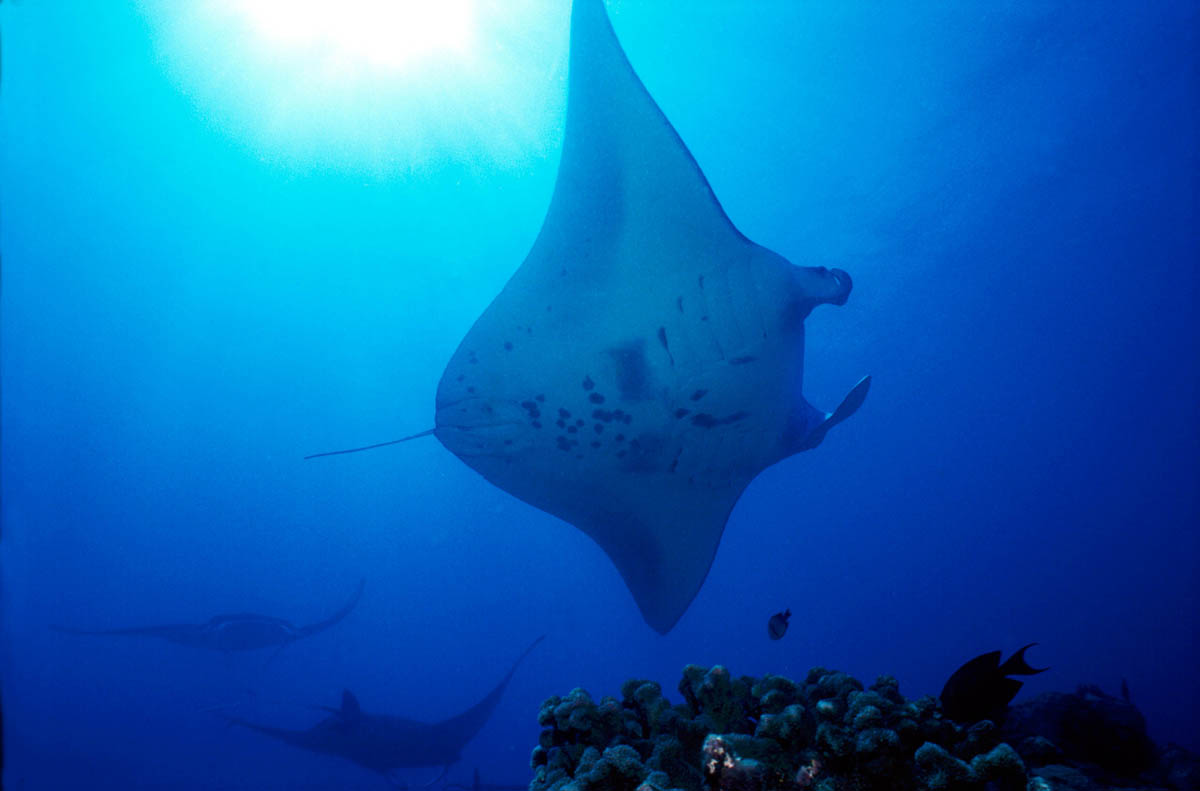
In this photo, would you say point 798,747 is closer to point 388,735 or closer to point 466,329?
point 388,735

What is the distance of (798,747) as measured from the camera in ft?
7.95

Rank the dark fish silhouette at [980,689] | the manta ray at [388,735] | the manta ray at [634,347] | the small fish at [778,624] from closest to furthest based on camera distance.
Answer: the dark fish silhouette at [980,689] < the manta ray at [634,347] < the small fish at [778,624] < the manta ray at [388,735]

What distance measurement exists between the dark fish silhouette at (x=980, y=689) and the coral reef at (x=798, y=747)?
0.20m

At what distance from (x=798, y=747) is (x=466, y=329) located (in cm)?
1813

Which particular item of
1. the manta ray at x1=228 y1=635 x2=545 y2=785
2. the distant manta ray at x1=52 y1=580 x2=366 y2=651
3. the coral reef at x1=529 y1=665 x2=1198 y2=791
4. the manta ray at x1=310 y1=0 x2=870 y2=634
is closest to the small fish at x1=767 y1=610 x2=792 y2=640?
the manta ray at x1=310 y1=0 x2=870 y2=634

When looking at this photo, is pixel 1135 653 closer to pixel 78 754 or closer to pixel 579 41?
pixel 579 41

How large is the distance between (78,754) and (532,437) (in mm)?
33077

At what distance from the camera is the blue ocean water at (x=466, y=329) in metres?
11.5

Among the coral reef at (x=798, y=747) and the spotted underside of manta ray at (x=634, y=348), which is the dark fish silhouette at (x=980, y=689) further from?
the spotted underside of manta ray at (x=634, y=348)

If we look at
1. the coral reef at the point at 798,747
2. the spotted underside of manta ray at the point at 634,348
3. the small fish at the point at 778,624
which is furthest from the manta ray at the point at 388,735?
the coral reef at the point at 798,747

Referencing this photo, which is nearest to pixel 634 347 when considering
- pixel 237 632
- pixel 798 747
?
pixel 798 747

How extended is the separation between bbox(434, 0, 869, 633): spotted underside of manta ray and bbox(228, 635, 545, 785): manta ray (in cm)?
541

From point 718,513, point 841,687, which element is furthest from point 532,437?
point 841,687

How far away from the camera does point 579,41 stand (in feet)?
10.5
